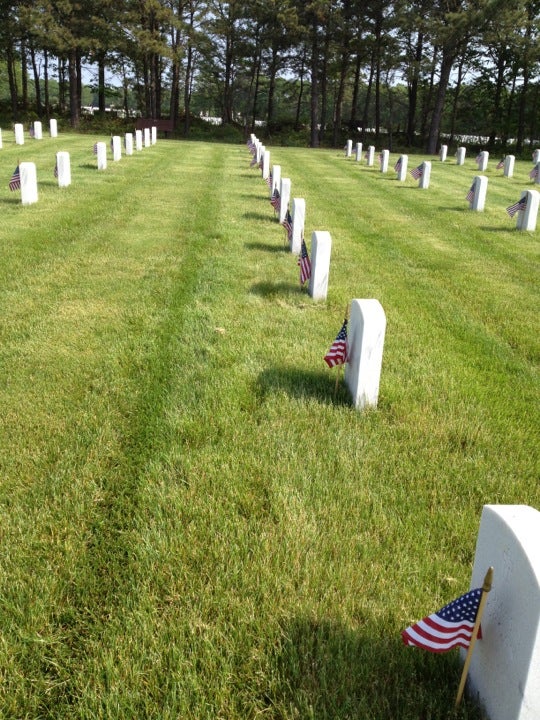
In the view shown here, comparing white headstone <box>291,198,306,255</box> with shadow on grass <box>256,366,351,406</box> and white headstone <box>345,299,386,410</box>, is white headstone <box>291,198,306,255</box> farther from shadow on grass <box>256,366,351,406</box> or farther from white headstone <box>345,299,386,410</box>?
white headstone <box>345,299,386,410</box>

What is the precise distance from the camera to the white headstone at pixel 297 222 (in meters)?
8.88

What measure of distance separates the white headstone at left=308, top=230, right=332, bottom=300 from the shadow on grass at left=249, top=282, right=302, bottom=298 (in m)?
Result: 0.28

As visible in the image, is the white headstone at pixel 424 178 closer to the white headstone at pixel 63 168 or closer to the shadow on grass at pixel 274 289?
the white headstone at pixel 63 168

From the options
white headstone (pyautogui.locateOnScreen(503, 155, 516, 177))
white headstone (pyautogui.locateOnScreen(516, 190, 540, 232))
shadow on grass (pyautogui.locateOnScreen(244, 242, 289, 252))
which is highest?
white headstone (pyautogui.locateOnScreen(503, 155, 516, 177))

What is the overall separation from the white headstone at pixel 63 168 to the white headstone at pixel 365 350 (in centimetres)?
1205

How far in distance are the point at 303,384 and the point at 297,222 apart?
15.7ft

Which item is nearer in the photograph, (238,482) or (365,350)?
(238,482)

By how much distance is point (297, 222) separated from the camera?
9.14 m

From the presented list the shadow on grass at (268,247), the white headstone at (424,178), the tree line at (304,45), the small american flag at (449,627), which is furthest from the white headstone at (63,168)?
the tree line at (304,45)

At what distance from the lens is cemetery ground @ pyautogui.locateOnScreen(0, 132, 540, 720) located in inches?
93.3

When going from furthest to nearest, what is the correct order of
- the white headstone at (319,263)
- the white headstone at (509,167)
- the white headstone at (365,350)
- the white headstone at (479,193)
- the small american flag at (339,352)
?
the white headstone at (509,167) → the white headstone at (479,193) → the white headstone at (319,263) → the small american flag at (339,352) → the white headstone at (365,350)

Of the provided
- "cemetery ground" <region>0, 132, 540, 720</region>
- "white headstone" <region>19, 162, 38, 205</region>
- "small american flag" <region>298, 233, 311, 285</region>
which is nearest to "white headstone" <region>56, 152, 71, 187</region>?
"white headstone" <region>19, 162, 38, 205</region>

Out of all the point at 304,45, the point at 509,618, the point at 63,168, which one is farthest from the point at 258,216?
the point at 304,45

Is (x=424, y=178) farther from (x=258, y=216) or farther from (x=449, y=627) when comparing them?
(x=449, y=627)
